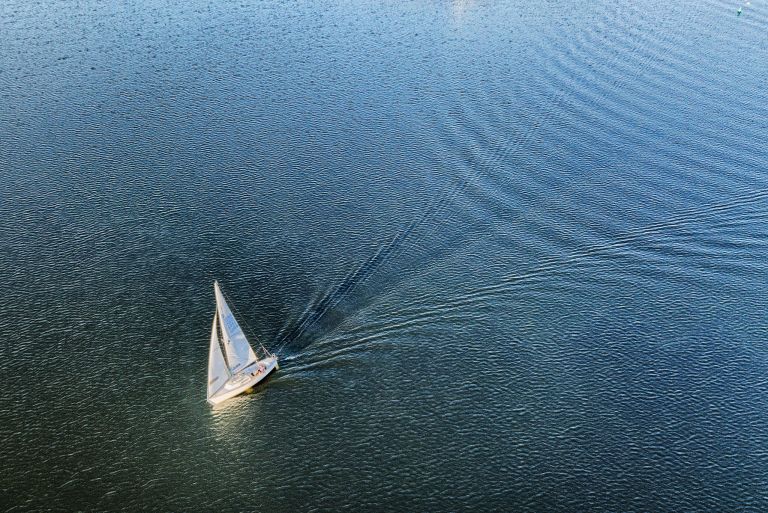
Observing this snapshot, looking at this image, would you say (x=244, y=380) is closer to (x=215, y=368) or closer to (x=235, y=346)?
(x=215, y=368)

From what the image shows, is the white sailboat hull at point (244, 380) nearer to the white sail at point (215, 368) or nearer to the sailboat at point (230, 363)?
the sailboat at point (230, 363)

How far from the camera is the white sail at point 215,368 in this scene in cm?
2881

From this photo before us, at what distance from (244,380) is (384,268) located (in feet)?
30.6

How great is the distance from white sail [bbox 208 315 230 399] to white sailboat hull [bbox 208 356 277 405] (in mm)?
195

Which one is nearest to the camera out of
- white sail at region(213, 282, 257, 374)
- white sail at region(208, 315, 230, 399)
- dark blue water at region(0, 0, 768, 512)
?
dark blue water at region(0, 0, 768, 512)

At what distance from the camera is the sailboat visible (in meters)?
28.9

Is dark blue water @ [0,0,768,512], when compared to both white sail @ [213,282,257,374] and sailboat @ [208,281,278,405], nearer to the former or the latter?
sailboat @ [208,281,278,405]

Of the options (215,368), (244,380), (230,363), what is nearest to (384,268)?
(230,363)

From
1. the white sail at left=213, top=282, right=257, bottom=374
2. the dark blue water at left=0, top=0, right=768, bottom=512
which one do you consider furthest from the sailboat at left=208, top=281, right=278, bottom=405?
the dark blue water at left=0, top=0, right=768, bottom=512

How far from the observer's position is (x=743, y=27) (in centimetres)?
6419

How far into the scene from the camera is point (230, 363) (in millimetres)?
29562

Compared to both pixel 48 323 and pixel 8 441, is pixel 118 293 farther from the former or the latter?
pixel 8 441

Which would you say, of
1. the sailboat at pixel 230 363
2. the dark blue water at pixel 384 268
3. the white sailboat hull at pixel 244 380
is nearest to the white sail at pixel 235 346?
the sailboat at pixel 230 363

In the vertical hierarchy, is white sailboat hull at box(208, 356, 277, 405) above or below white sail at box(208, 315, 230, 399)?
below
